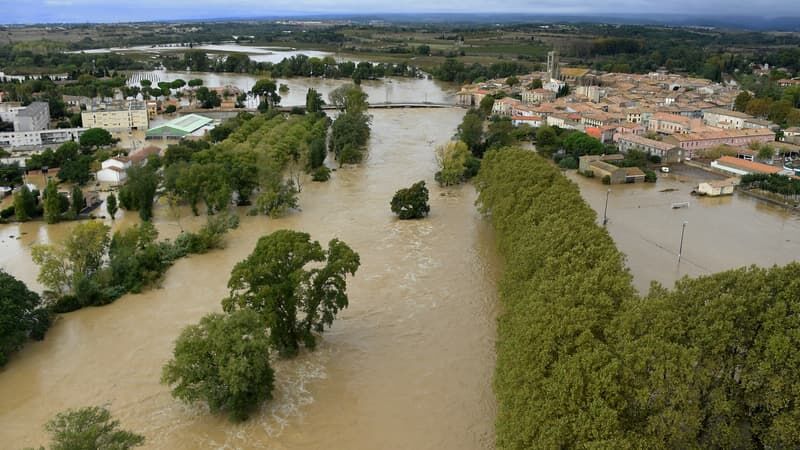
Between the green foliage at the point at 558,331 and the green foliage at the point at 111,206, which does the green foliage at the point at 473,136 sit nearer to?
the green foliage at the point at 558,331

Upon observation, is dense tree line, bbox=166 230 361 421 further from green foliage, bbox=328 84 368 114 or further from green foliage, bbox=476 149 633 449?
green foliage, bbox=328 84 368 114

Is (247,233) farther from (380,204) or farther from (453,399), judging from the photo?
(453,399)

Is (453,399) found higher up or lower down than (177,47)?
lower down

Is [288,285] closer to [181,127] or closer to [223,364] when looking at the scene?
[223,364]

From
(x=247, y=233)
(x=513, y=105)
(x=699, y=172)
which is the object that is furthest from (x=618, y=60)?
(x=247, y=233)

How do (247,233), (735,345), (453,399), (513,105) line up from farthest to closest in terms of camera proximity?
1. (513,105)
2. (247,233)
3. (453,399)
4. (735,345)

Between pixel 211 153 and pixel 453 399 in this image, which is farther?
pixel 211 153
